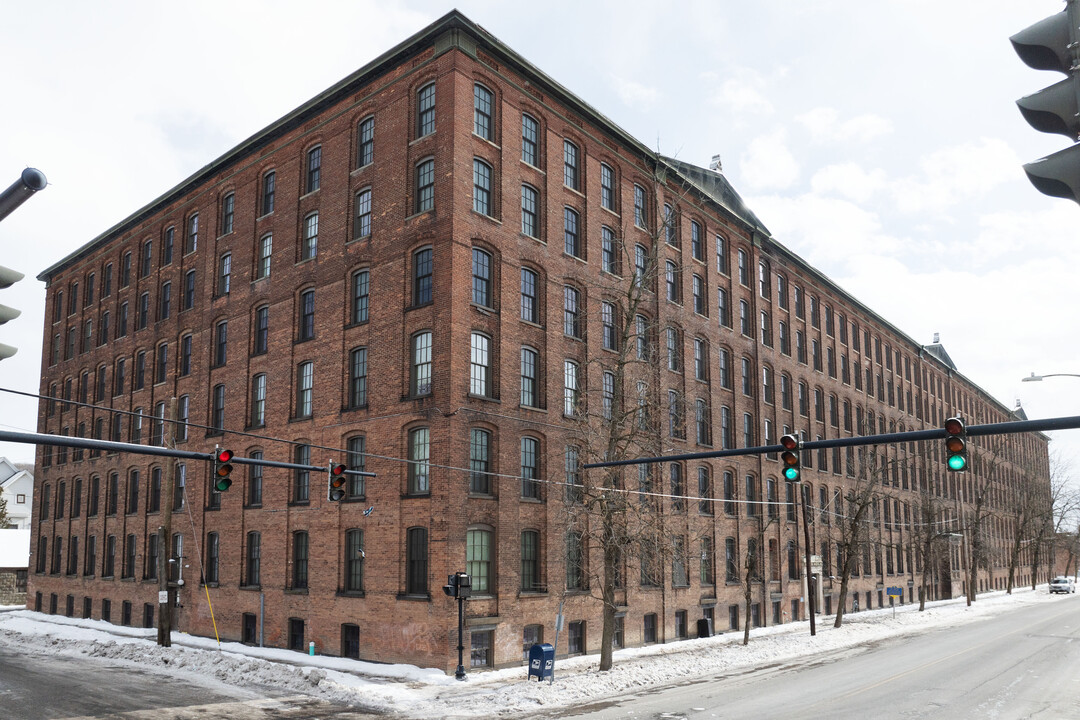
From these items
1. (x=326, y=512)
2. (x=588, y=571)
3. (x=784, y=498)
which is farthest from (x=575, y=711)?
(x=784, y=498)

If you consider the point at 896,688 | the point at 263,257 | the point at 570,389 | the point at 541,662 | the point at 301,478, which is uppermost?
the point at 263,257

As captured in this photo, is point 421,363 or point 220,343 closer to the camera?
point 421,363

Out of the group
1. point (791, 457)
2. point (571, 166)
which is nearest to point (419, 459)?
point (571, 166)

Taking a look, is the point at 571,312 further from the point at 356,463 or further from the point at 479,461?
the point at 356,463

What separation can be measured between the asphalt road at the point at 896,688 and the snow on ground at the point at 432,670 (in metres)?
1.37

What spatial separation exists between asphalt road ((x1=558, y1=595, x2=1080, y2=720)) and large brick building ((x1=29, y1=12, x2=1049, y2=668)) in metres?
7.19

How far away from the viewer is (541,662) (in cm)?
2469

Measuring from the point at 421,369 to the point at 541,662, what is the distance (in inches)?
418

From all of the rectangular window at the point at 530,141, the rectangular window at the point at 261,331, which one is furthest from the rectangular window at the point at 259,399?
the rectangular window at the point at 530,141

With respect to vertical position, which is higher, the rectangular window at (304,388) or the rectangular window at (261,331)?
the rectangular window at (261,331)

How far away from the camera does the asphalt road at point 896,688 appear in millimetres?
20000

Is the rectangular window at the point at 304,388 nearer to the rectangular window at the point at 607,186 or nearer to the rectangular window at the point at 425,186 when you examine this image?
the rectangular window at the point at 425,186

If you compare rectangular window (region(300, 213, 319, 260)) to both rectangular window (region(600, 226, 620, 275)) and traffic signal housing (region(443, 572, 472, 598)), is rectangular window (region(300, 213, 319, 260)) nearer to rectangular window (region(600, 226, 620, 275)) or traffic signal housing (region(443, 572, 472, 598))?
rectangular window (region(600, 226, 620, 275))

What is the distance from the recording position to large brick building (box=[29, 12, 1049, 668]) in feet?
96.7
